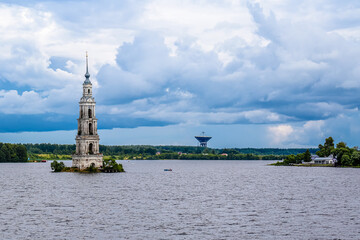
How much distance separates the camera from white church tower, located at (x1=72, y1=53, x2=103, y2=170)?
163 metres

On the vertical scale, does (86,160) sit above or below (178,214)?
above

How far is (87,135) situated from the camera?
16338 centimetres

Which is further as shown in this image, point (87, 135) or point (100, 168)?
point (100, 168)

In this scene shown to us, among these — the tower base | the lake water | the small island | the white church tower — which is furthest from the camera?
the small island

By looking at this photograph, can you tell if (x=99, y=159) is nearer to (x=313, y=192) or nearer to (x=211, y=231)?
(x=313, y=192)

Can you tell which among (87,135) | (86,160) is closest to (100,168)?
(86,160)

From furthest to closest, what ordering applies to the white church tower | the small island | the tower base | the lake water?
1. the small island
2. the white church tower
3. the tower base
4. the lake water

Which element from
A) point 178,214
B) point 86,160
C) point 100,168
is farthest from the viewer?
point 100,168

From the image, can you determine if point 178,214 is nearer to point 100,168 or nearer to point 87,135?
point 87,135

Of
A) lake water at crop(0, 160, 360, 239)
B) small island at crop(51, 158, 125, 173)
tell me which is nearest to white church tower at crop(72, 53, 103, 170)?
small island at crop(51, 158, 125, 173)

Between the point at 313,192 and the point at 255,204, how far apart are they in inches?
1120

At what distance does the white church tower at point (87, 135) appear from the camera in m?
163

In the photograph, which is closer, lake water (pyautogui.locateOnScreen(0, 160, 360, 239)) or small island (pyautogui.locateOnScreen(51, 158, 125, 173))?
lake water (pyautogui.locateOnScreen(0, 160, 360, 239))

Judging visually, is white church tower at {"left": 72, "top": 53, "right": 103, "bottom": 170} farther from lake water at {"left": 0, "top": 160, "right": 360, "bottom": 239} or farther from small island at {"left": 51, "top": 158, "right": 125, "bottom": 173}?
lake water at {"left": 0, "top": 160, "right": 360, "bottom": 239}
